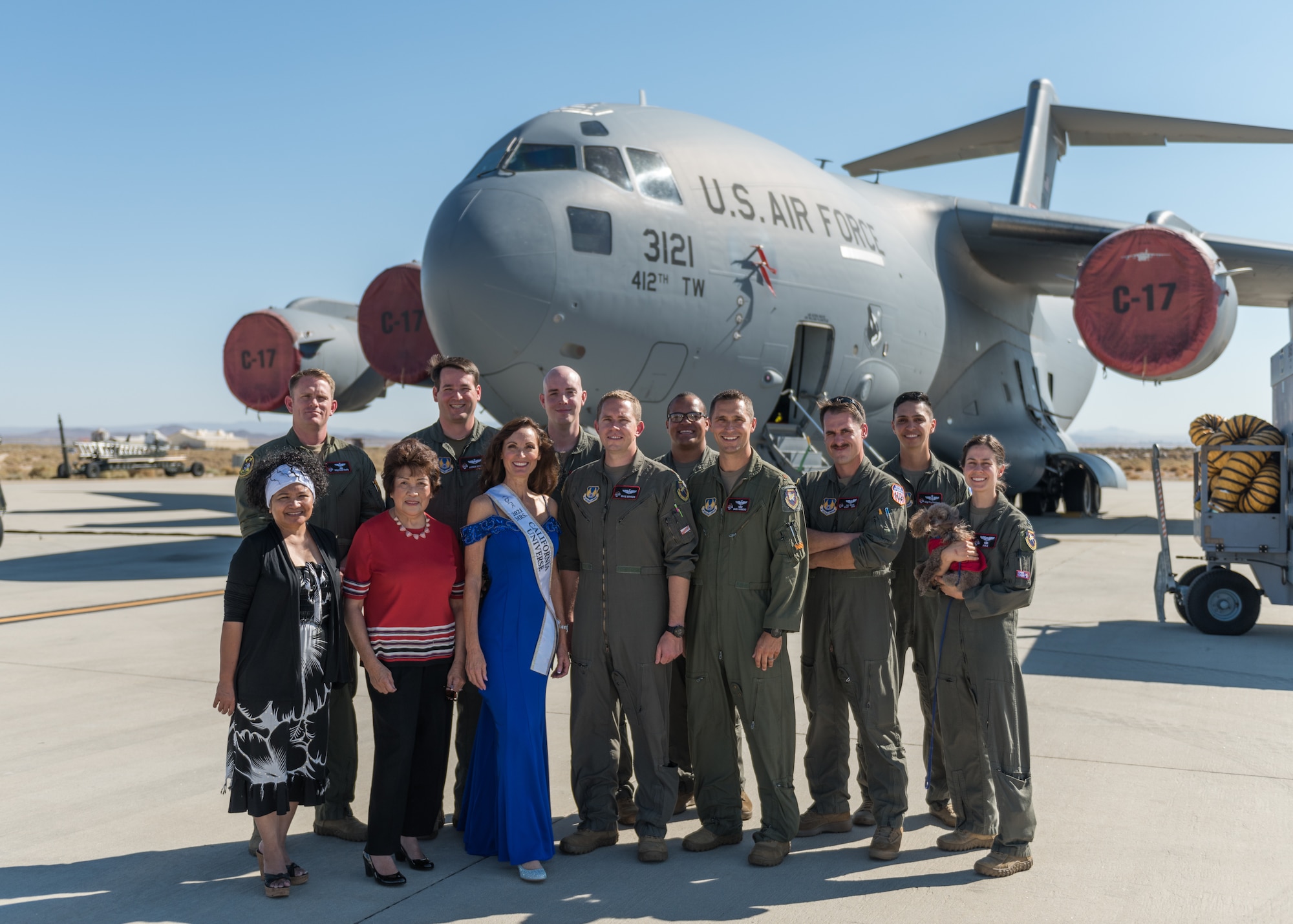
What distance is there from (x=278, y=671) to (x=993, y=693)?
8.77ft

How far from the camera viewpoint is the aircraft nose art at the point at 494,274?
854 cm

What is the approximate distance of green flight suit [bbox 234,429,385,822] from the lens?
13.8 feet

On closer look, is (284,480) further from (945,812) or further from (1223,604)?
(1223,604)

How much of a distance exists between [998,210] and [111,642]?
12246mm

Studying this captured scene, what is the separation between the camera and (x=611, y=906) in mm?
3432

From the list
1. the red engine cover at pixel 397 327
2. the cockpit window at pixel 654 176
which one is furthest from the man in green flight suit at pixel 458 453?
the red engine cover at pixel 397 327

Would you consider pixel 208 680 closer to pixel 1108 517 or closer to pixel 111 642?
pixel 111 642

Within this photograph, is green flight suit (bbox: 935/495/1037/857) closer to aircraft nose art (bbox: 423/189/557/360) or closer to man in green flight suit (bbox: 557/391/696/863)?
man in green flight suit (bbox: 557/391/696/863)

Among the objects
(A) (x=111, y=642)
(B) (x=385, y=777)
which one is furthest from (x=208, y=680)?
(B) (x=385, y=777)

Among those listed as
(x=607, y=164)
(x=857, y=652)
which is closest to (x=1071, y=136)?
(x=607, y=164)

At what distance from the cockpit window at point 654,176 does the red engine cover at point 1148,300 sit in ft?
18.4

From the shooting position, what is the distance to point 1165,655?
23.7 ft

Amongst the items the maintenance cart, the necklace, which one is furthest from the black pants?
the maintenance cart

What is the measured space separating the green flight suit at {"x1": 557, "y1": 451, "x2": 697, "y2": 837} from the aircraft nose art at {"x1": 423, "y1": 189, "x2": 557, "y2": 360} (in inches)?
187
